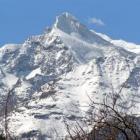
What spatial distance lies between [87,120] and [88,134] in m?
0.39

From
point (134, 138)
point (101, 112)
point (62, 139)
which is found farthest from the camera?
point (62, 139)

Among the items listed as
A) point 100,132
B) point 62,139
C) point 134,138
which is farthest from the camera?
point 62,139

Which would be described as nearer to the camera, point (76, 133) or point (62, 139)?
point (76, 133)

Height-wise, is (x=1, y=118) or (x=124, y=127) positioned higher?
(x=1, y=118)

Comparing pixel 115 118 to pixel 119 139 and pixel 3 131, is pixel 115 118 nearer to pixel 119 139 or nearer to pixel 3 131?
pixel 119 139

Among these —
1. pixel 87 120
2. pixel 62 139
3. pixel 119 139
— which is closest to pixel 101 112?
pixel 87 120

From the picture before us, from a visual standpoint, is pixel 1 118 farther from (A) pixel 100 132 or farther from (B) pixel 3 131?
(A) pixel 100 132

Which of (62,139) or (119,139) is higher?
(62,139)

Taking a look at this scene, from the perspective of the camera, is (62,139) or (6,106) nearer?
(6,106)

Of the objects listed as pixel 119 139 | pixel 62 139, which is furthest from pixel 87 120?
pixel 62 139

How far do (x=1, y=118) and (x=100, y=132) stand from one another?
173 centimetres

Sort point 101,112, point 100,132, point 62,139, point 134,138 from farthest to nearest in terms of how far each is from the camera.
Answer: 1. point 62,139
2. point 101,112
3. point 100,132
4. point 134,138

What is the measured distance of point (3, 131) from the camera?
10.5 metres

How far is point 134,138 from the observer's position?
8930mm
